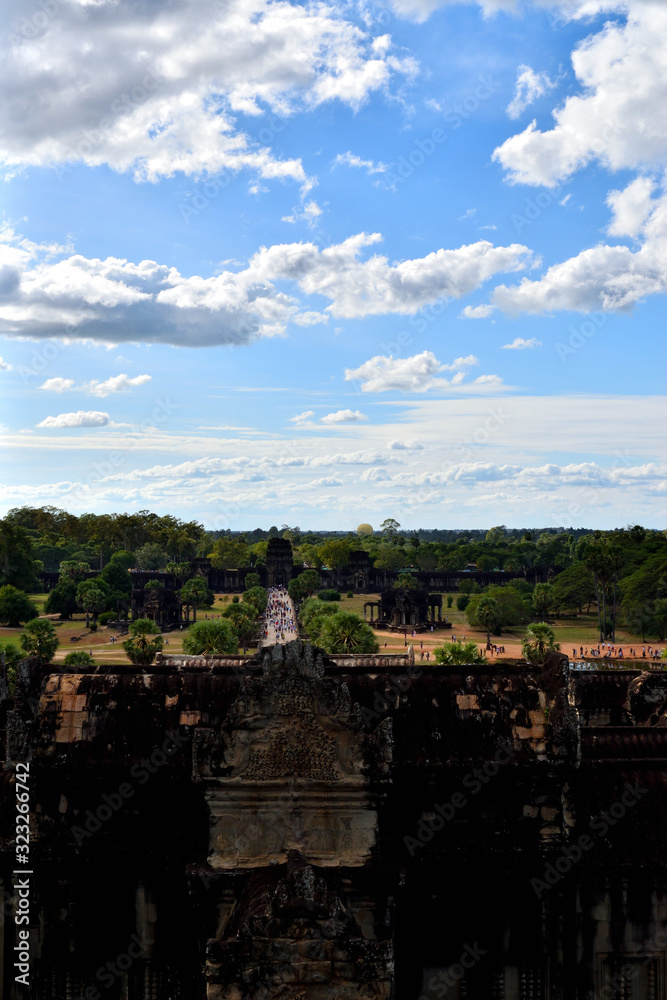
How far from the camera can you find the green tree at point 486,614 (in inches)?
3039

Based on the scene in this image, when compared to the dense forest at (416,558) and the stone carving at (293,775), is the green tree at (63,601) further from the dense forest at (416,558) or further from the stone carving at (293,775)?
the stone carving at (293,775)

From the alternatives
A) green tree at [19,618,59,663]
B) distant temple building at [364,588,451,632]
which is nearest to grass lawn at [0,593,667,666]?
distant temple building at [364,588,451,632]

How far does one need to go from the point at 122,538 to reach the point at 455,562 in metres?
70.8

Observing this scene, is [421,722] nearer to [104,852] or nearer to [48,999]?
[104,852]

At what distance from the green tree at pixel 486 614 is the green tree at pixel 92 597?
128 ft

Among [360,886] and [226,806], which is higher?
→ [226,806]

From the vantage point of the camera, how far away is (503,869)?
40.1ft

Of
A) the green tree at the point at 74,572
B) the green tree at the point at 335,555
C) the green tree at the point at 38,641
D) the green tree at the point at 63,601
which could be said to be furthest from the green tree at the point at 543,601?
the green tree at the point at 38,641

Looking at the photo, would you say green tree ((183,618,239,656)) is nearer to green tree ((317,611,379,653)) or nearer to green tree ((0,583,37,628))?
green tree ((317,611,379,653))

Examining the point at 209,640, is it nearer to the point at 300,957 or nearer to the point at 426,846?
the point at 426,846

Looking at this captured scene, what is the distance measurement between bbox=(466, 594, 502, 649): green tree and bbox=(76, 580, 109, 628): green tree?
3896cm

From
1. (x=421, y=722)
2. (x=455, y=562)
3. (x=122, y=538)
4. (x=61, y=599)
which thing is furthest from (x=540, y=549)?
(x=421, y=722)

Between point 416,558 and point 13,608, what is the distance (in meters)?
102

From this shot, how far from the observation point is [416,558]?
164500mm
